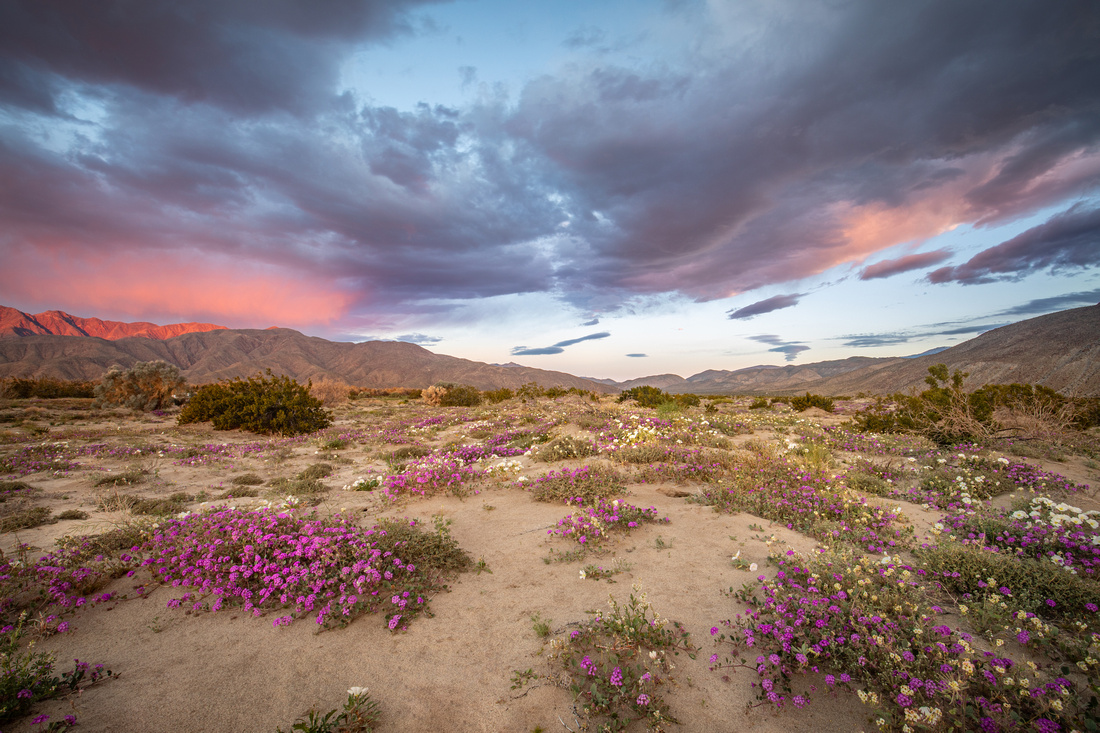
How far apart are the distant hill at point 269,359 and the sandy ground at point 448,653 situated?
246ft

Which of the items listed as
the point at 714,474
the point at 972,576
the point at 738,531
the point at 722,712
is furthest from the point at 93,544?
the point at 972,576

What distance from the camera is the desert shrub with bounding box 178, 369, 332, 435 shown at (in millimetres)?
16844

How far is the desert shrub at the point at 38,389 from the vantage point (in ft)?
89.7

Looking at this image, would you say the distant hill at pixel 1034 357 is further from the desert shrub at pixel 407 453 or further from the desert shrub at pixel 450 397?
the desert shrub at pixel 407 453

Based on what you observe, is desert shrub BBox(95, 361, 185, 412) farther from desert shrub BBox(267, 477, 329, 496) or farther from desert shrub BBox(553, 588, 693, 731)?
desert shrub BBox(553, 588, 693, 731)

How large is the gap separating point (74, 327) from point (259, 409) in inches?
8531

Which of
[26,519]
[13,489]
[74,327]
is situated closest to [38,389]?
[13,489]

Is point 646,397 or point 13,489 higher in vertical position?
point 646,397

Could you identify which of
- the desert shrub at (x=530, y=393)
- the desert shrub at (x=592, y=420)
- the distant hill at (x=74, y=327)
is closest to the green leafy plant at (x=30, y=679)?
the desert shrub at (x=592, y=420)

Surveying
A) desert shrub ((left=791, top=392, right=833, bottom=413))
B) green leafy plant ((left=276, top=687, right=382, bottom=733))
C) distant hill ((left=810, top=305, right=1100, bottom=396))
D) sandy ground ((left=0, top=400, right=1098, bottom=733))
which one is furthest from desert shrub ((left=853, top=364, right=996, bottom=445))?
distant hill ((left=810, top=305, right=1100, bottom=396))

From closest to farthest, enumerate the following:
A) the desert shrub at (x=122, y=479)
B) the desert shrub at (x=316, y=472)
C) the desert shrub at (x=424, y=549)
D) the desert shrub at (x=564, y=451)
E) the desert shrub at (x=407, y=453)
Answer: the desert shrub at (x=424, y=549)
the desert shrub at (x=122, y=479)
the desert shrub at (x=316, y=472)
the desert shrub at (x=564, y=451)
the desert shrub at (x=407, y=453)

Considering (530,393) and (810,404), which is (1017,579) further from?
(530,393)

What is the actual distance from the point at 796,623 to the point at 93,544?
7.86 m

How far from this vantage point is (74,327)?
15388 centimetres
